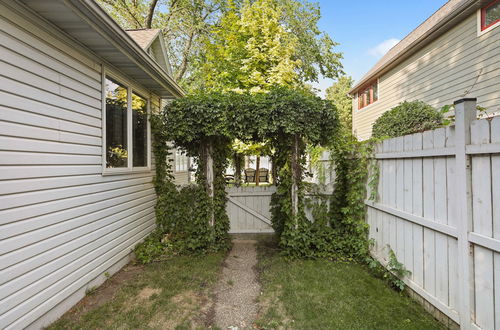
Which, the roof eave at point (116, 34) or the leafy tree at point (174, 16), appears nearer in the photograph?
the roof eave at point (116, 34)

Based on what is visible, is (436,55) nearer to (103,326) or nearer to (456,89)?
(456,89)

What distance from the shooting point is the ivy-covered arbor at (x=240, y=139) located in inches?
154

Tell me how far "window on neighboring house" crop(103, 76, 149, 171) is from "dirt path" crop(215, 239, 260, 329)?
2.50 metres

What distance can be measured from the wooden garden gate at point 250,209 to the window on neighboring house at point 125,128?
207 cm

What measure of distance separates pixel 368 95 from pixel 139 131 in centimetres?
1052

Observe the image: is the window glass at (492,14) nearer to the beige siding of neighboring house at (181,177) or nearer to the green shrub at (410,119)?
the green shrub at (410,119)

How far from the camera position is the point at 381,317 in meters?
2.54

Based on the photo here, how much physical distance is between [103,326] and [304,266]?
2819 millimetres

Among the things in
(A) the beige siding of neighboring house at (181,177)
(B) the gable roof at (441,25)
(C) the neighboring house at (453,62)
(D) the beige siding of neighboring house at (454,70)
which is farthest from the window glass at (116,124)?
(B) the gable roof at (441,25)

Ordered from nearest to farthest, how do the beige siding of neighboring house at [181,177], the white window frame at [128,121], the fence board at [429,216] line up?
the fence board at [429,216] → the white window frame at [128,121] → the beige siding of neighboring house at [181,177]

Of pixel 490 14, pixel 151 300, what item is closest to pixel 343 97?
pixel 490 14

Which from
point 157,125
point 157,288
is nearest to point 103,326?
point 157,288

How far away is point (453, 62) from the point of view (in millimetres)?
6039

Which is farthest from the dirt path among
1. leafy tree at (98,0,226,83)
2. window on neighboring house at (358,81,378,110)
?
leafy tree at (98,0,226,83)
